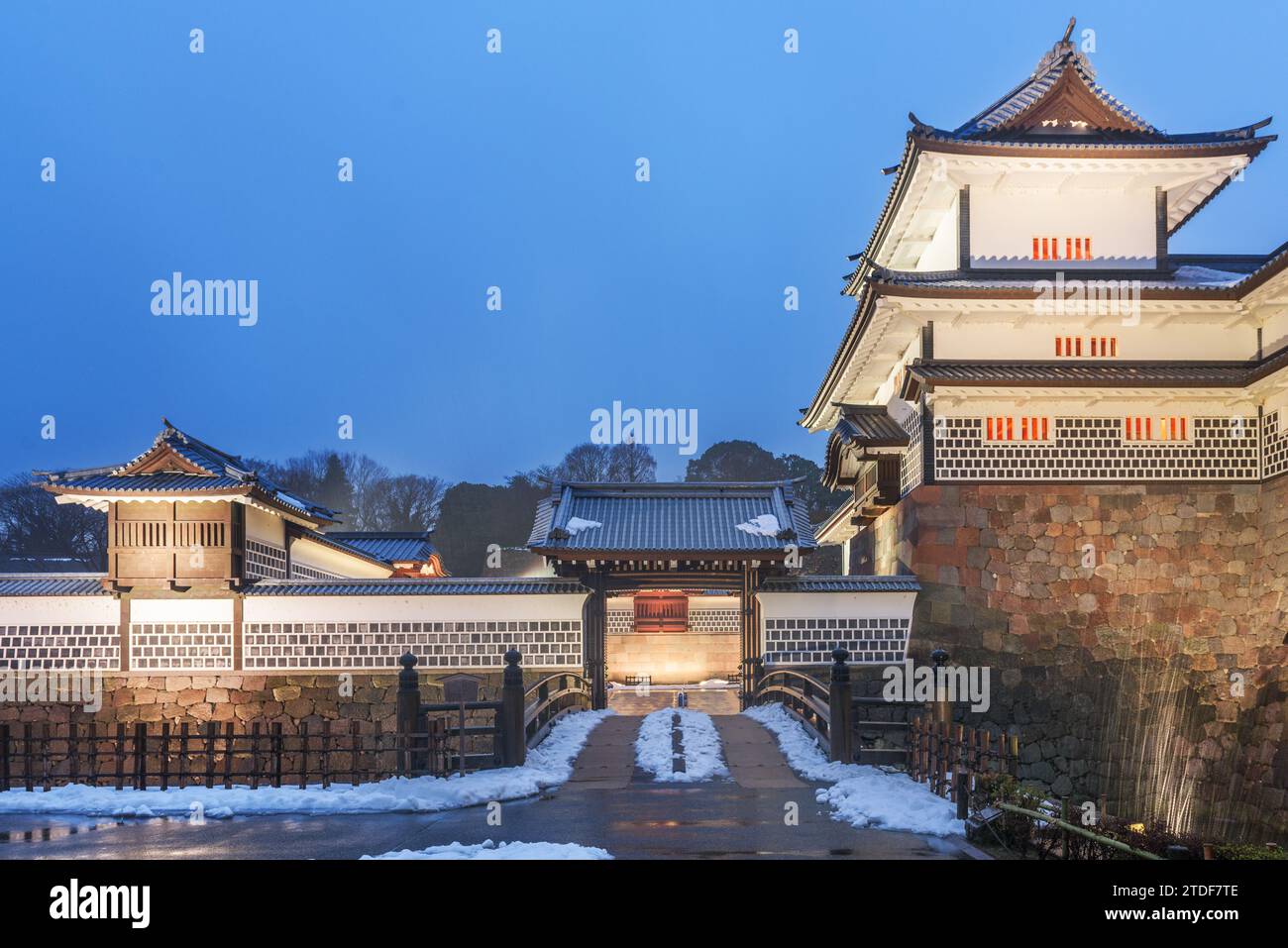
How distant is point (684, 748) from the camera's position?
57.7 ft

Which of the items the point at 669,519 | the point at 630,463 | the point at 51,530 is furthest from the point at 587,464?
the point at 669,519

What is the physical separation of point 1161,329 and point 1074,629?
6.66 m

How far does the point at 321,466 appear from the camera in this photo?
75.1m

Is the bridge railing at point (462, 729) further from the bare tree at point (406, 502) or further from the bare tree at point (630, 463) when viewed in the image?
the bare tree at point (630, 463)

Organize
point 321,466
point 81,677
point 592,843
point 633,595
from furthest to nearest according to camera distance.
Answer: point 321,466 < point 633,595 < point 81,677 < point 592,843

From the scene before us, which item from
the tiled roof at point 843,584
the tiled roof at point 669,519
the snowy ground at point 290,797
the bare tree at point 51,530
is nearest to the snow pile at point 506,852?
the snowy ground at point 290,797

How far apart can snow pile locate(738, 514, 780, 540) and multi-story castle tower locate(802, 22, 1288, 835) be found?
3046 millimetres

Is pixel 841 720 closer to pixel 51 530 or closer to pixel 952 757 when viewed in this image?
pixel 952 757

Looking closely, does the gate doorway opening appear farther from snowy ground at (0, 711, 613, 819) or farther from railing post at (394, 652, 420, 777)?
snowy ground at (0, 711, 613, 819)

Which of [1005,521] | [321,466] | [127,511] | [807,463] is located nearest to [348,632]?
[127,511]

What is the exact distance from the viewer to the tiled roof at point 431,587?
79.0ft

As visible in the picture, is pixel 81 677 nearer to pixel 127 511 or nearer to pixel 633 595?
pixel 127 511

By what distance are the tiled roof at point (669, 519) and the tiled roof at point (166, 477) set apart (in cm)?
653

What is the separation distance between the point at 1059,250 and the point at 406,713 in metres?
17.2
